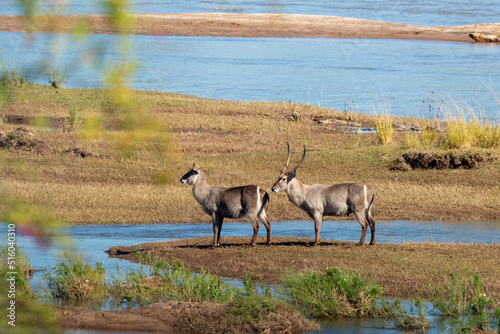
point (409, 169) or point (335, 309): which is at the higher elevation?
point (409, 169)

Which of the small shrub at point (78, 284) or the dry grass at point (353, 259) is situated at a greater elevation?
the dry grass at point (353, 259)

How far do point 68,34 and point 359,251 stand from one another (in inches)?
379

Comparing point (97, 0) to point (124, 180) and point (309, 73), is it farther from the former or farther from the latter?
point (309, 73)

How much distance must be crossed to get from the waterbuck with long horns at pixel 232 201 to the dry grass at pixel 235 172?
57cm

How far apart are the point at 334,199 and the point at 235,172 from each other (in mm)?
7716

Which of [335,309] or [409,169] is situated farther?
[409,169]

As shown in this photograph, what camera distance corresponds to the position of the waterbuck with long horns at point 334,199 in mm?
11500

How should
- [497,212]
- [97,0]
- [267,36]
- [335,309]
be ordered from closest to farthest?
1. [97,0]
2. [335,309]
3. [497,212]
4. [267,36]

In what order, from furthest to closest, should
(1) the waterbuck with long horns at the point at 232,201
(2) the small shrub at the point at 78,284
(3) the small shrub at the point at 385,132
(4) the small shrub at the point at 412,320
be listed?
(3) the small shrub at the point at 385,132 < (1) the waterbuck with long horns at the point at 232,201 < (2) the small shrub at the point at 78,284 < (4) the small shrub at the point at 412,320

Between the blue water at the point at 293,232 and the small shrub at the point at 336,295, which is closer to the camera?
the small shrub at the point at 336,295

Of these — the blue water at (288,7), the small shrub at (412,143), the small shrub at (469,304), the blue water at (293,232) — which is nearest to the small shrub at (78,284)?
the blue water at (293,232)

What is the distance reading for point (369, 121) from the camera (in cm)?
2802

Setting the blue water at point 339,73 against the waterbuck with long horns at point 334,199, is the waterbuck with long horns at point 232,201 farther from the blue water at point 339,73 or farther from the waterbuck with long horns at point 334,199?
the blue water at point 339,73

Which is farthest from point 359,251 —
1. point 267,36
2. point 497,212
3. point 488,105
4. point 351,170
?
point 267,36
